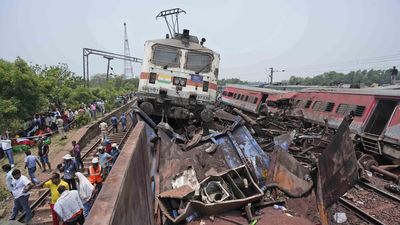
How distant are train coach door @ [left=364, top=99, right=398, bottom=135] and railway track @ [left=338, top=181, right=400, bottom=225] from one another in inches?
168

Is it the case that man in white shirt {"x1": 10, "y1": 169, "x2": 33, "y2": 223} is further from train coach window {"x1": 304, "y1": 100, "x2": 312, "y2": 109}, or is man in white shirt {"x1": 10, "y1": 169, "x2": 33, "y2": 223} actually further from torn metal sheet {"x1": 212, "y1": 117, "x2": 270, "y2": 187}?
train coach window {"x1": 304, "y1": 100, "x2": 312, "y2": 109}

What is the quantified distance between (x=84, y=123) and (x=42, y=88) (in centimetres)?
313

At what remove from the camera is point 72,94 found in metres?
23.5

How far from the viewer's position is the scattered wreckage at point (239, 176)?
5.34 metres

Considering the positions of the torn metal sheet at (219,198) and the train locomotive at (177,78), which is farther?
the train locomotive at (177,78)

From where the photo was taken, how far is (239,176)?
618cm

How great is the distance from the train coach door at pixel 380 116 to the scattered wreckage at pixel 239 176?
23.1 feet

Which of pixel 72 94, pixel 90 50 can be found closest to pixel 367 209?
pixel 72 94

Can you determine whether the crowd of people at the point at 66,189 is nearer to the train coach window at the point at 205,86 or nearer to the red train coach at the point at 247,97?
the train coach window at the point at 205,86

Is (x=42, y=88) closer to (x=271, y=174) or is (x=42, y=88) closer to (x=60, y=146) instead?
(x=60, y=146)

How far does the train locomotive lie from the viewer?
399 inches

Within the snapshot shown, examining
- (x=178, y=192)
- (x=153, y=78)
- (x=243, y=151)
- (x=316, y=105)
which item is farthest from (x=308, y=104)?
(x=178, y=192)

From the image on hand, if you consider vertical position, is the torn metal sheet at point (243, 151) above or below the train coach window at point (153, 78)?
below

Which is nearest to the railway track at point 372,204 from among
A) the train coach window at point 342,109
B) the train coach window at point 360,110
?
the train coach window at point 360,110
